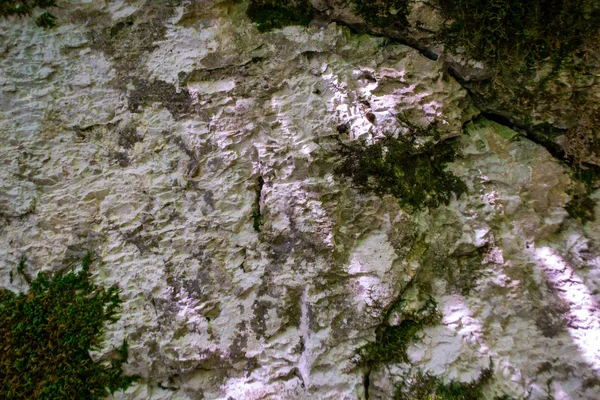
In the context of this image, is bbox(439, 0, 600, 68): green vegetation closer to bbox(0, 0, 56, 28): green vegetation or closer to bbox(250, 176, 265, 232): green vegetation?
bbox(250, 176, 265, 232): green vegetation

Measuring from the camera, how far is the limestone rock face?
166 centimetres

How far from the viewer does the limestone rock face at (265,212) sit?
1.66 meters

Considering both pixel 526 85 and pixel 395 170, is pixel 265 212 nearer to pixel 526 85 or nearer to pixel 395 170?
pixel 395 170

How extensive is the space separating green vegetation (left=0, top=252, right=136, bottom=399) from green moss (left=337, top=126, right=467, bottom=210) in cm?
143

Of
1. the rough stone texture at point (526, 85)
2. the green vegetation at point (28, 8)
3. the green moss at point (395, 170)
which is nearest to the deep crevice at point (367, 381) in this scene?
the green moss at point (395, 170)

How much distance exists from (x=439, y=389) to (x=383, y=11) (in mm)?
1949

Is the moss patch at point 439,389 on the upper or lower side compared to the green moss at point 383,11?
lower

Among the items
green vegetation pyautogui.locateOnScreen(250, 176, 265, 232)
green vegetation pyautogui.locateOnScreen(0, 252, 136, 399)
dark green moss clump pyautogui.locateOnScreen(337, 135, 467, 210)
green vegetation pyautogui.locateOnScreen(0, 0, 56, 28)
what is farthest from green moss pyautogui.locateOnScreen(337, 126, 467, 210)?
→ green vegetation pyautogui.locateOnScreen(0, 0, 56, 28)

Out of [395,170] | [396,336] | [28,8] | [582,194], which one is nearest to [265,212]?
[395,170]

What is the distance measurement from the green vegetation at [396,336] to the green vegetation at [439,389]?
0.39 ft

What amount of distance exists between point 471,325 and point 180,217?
1.62 m

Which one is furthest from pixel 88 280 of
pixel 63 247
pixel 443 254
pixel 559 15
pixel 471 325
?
pixel 559 15

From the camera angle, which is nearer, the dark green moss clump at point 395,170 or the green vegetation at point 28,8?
the dark green moss clump at point 395,170

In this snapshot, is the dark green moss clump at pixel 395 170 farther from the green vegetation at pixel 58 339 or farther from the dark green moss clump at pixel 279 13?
the green vegetation at pixel 58 339
